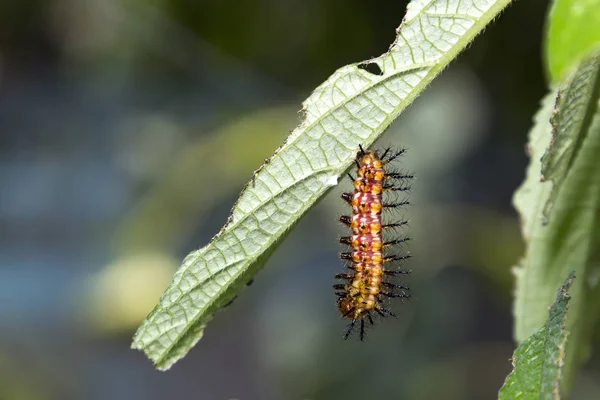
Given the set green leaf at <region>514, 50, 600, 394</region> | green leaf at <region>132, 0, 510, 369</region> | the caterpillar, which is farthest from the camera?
the caterpillar

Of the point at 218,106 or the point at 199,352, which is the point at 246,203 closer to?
the point at 218,106

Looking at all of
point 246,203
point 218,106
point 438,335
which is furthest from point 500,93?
point 246,203

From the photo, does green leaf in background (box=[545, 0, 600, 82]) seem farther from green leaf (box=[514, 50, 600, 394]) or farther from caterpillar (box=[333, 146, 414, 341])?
caterpillar (box=[333, 146, 414, 341])

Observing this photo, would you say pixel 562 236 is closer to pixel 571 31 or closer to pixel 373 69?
pixel 373 69

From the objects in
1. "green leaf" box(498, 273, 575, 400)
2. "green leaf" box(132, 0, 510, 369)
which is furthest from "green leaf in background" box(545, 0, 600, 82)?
"green leaf" box(498, 273, 575, 400)

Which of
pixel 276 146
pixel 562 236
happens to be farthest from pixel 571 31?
pixel 276 146
